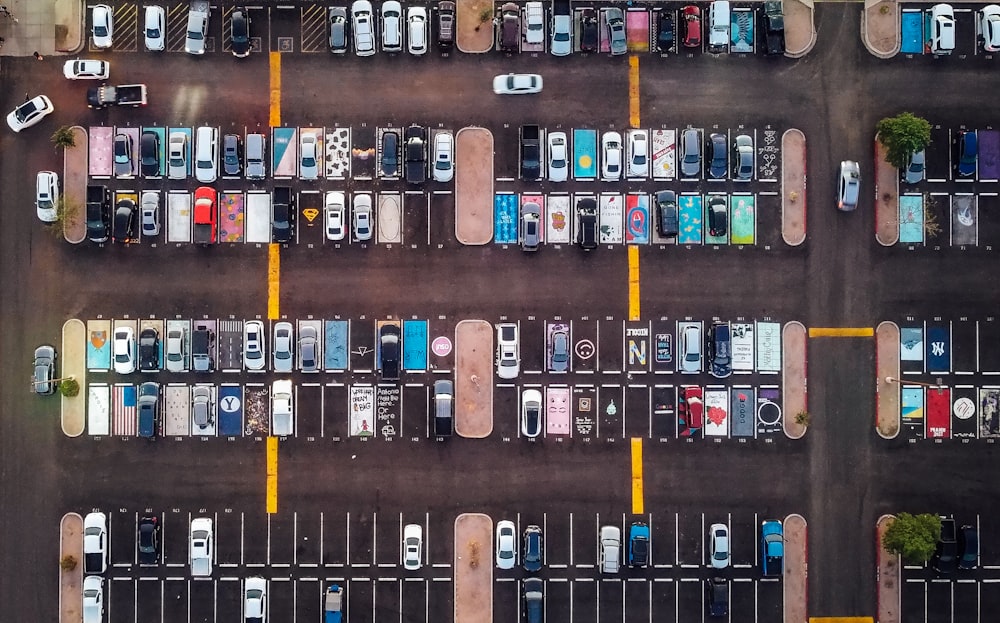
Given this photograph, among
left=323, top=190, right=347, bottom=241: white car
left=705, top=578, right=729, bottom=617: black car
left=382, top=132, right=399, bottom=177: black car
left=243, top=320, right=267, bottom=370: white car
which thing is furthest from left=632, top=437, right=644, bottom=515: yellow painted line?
left=243, top=320, right=267, bottom=370: white car

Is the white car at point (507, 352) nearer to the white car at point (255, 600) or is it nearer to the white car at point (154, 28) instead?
the white car at point (255, 600)

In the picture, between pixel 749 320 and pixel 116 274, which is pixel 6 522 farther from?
pixel 749 320

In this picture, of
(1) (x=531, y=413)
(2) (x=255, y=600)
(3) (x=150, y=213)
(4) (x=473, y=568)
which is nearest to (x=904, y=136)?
(1) (x=531, y=413)

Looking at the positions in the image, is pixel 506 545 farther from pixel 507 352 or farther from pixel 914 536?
pixel 914 536

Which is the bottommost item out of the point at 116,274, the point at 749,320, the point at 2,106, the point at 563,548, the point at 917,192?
the point at 563,548

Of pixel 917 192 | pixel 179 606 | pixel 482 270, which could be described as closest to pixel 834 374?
pixel 917 192
